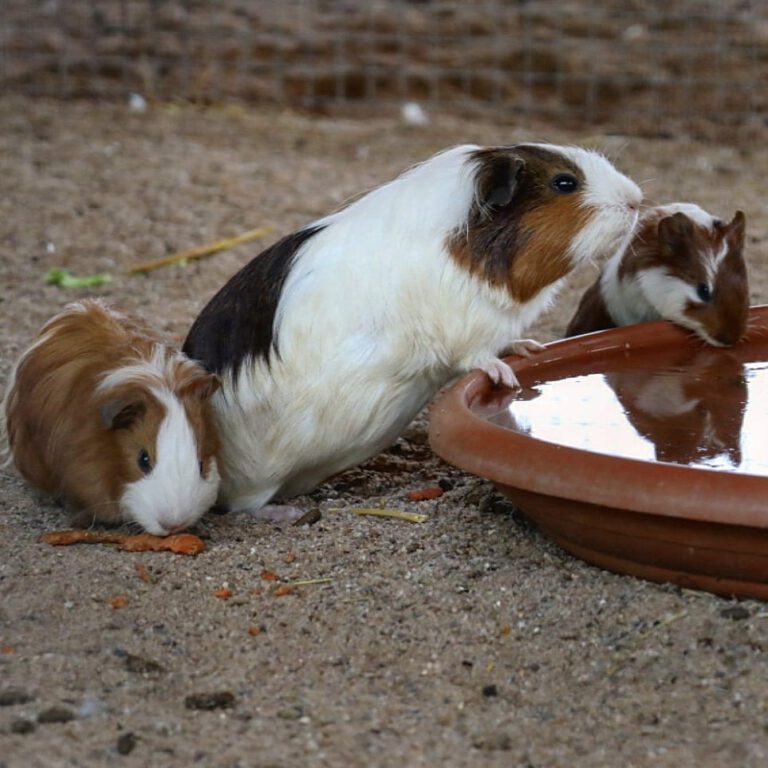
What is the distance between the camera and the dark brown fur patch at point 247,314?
9.40ft

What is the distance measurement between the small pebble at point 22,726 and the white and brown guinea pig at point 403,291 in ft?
3.35

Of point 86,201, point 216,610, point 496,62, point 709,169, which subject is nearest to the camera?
point 216,610

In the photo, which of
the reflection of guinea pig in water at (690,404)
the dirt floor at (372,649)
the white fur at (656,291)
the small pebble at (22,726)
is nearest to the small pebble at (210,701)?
the dirt floor at (372,649)

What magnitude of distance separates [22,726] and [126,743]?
0.56ft

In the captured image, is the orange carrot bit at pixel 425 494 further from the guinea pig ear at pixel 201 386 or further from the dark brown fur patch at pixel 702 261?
the dark brown fur patch at pixel 702 261

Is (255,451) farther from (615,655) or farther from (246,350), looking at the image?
(615,655)

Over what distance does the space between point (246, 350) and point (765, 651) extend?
1273mm

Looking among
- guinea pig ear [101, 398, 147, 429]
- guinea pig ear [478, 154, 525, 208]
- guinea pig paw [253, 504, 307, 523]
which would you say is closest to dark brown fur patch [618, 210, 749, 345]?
guinea pig ear [478, 154, 525, 208]

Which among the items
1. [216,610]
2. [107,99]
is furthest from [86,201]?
[216,610]

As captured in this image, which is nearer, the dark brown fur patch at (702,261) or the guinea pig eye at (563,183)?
the guinea pig eye at (563,183)

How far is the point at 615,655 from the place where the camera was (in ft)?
7.14

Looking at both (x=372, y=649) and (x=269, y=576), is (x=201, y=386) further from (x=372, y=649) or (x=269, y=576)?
(x=372, y=649)

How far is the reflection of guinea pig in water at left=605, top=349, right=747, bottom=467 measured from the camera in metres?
2.47

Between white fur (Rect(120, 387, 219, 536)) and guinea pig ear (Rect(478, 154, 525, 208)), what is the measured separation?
78cm
